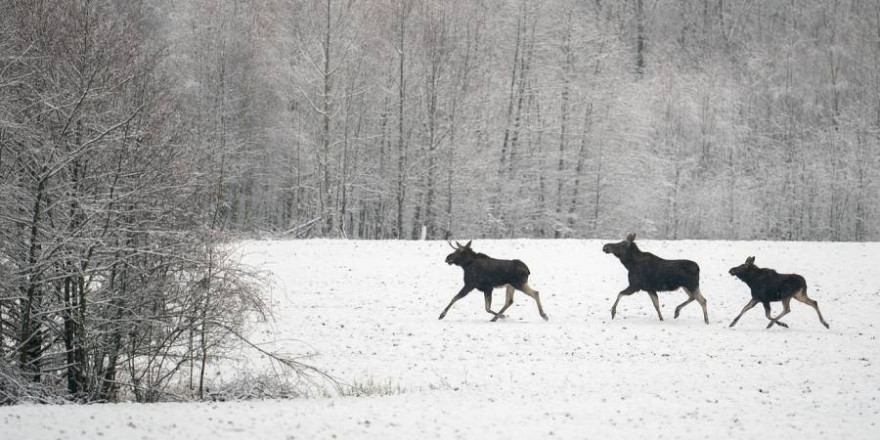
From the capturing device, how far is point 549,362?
47.9 ft

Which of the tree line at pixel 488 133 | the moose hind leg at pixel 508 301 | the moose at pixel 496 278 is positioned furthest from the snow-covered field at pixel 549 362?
the tree line at pixel 488 133

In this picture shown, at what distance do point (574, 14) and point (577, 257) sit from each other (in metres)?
20.2

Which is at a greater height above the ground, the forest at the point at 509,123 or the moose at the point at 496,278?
the forest at the point at 509,123

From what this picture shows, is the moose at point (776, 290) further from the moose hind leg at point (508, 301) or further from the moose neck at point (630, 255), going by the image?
the moose hind leg at point (508, 301)

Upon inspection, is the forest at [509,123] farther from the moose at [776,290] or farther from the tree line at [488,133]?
the moose at [776,290]

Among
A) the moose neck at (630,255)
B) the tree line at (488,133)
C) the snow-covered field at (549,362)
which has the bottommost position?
the snow-covered field at (549,362)

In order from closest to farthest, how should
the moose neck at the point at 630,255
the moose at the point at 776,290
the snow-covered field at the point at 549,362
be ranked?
the snow-covered field at the point at 549,362 < the moose at the point at 776,290 < the moose neck at the point at 630,255

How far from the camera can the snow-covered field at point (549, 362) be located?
987 cm

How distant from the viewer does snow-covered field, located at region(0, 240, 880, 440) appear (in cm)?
987

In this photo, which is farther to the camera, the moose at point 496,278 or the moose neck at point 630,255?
the moose neck at point 630,255

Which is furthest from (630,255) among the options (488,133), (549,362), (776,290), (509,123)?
(488,133)

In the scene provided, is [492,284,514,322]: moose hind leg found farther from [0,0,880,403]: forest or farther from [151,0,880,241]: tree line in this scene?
[151,0,880,241]: tree line

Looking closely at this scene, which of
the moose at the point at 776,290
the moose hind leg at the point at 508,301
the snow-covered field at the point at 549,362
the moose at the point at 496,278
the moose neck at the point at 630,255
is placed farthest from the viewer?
the moose neck at the point at 630,255

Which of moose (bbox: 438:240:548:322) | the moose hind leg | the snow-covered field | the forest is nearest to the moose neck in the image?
the snow-covered field
